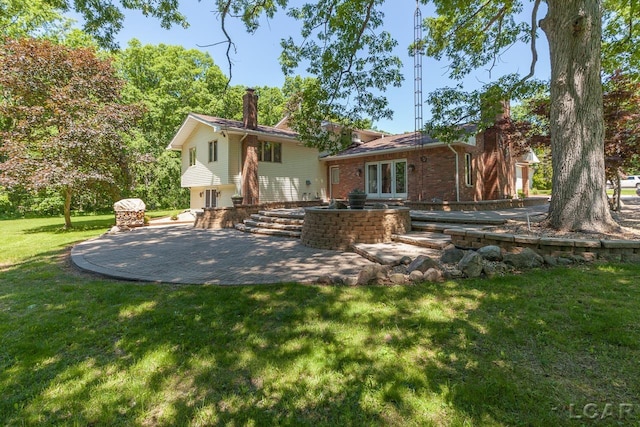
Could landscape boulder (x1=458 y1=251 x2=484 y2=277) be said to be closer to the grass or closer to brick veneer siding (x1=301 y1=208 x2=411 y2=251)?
the grass

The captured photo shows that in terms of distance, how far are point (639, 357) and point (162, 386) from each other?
362 cm

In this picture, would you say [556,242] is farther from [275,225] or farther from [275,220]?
[275,220]

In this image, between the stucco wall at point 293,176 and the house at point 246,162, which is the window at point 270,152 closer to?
the house at point 246,162

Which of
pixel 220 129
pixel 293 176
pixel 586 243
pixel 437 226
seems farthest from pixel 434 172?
pixel 220 129

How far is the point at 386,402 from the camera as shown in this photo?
2.01 m

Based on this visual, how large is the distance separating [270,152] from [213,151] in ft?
9.94

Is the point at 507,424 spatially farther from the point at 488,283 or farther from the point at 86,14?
the point at 86,14

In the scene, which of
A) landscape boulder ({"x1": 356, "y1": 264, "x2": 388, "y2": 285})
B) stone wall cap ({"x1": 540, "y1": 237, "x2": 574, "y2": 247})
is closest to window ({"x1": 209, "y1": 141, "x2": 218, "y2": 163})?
landscape boulder ({"x1": 356, "y1": 264, "x2": 388, "y2": 285})

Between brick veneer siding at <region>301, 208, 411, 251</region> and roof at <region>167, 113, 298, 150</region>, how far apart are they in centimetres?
737

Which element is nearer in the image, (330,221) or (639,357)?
(639,357)

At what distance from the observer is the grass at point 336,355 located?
196 cm

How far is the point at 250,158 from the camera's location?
49.3ft

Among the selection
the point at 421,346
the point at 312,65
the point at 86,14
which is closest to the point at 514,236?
the point at 421,346

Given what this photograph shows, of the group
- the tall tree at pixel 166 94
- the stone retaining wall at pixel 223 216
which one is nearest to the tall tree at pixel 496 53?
the stone retaining wall at pixel 223 216
